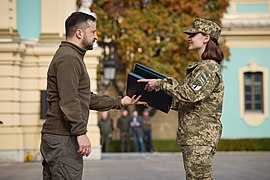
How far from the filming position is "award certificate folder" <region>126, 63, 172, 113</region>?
18.5ft

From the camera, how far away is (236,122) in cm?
2728

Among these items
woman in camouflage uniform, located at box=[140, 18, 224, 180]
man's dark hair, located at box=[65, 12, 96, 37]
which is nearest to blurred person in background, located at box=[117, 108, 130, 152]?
woman in camouflage uniform, located at box=[140, 18, 224, 180]

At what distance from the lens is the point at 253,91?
27.5 m

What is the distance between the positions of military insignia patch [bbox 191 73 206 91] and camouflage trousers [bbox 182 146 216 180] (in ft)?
1.89

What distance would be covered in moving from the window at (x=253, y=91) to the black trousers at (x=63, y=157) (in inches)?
921

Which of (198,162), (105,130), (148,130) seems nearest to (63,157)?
(198,162)

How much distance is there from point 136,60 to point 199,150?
1850 centimetres

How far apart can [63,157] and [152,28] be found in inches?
757

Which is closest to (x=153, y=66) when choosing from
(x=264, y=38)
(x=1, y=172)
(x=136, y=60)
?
(x=136, y=60)

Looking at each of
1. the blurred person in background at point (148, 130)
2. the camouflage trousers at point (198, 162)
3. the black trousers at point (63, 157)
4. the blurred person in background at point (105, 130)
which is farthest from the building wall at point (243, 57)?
the black trousers at point (63, 157)

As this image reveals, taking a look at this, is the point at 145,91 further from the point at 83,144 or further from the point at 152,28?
the point at 152,28

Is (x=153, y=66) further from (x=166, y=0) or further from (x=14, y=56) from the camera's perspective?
(x=14, y=56)

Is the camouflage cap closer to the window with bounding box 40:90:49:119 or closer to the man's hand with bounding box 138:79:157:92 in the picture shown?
the man's hand with bounding box 138:79:157:92

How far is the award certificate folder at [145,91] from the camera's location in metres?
5.63
